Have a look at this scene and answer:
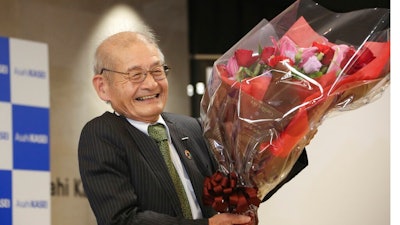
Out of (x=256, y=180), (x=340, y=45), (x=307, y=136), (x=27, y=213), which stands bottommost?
(x=27, y=213)

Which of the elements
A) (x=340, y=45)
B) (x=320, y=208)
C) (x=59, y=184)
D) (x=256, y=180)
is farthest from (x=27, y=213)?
(x=340, y=45)

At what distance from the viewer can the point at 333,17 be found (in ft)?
5.47

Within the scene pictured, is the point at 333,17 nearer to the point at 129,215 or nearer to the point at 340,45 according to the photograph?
the point at 340,45

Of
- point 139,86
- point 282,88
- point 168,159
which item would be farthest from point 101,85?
point 282,88

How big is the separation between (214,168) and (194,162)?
0.29ft

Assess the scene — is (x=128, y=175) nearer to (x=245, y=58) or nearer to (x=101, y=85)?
(x=101, y=85)

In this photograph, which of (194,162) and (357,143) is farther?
(357,143)

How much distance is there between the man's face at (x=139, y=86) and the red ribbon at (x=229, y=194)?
1.00ft

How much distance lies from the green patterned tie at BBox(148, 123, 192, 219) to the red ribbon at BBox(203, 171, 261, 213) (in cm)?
19

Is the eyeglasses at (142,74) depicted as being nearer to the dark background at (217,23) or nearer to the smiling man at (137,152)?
the smiling man at (137,152)

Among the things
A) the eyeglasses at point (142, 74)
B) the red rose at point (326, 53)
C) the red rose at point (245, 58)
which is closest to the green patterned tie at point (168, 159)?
the eyeglasses at point (142, 74)

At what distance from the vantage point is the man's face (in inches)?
75.9

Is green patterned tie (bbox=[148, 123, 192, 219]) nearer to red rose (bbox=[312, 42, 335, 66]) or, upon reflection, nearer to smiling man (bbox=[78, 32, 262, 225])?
smiling man (bbox=[78, 32, 262, 225])

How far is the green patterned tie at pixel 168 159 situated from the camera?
76.5 inches
